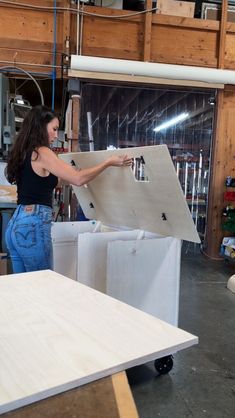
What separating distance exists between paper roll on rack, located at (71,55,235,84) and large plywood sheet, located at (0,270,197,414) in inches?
131

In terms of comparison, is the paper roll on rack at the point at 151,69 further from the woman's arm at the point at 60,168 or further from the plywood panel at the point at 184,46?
the woman's arm at the point at 60,168

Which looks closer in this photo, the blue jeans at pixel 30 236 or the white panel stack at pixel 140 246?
the blue jeans at pixel 30 236

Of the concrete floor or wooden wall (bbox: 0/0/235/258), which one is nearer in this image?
the concrete floor

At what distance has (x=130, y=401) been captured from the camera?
0.57 m

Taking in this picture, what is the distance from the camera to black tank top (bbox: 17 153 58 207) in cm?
165

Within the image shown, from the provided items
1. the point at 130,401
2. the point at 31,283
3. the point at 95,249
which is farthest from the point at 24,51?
the point at 130,401

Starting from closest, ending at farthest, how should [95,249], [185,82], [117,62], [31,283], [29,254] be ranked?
1. [31,283]
2. [29,254]
3. [95,249]
4. [117,62]
5. [185,82]

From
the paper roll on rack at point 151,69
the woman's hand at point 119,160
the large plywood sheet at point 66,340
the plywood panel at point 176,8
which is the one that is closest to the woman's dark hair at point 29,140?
the woman's hand at point 119,160

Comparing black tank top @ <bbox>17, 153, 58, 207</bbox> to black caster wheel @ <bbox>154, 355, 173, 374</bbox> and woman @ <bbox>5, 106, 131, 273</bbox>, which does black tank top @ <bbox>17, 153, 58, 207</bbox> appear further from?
black caster wheel @ <bbox>154, 355, 173, 374</bbox>

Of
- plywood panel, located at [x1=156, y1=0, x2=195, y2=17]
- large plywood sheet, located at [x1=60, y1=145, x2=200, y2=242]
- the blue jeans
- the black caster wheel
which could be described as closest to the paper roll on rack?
plywood panel, located at [x1=156, y1=0, x2=195, y2=17]

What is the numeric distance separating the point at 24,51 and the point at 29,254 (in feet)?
10.7

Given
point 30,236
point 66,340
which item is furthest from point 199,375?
point 66,340

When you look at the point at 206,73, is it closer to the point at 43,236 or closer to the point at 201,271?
the point at 201,271

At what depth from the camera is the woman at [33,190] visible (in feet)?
5.40
